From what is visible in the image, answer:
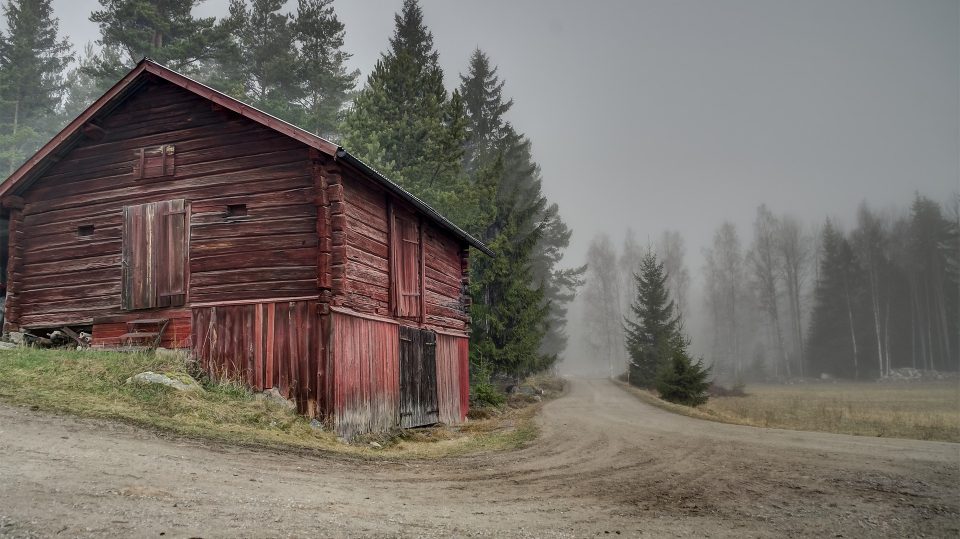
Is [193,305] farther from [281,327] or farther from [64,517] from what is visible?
[64,517]

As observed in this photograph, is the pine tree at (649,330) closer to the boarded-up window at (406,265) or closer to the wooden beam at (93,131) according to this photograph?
the boarded-up window at (406,265)

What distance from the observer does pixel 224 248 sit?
14.8 m

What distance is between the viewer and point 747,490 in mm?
9305

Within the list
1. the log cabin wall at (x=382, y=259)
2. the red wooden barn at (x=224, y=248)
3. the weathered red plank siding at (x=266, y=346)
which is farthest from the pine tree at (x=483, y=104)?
the weathered red plank siding at (x=266, y=346)

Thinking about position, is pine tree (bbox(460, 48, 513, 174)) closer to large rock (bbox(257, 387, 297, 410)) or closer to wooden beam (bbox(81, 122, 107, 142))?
A: wooden beam (bbox(81, 122, 107, 142))

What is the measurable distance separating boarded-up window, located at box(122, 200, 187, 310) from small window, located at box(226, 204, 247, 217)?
1.28 meters

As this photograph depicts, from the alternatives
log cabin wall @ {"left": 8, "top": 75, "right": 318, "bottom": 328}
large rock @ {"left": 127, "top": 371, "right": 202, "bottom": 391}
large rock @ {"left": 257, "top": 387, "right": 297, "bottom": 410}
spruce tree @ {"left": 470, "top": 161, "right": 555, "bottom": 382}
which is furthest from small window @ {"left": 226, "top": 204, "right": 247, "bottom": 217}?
spruce tree @ {"left": 470, "top": 161, "right": 555, "bottom": 382}

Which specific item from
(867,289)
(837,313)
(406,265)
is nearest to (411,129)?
(406,265)

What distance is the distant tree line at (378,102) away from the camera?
101 ft

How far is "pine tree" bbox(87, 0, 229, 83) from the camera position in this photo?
1358 inches

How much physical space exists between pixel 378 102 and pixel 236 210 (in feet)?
57.5

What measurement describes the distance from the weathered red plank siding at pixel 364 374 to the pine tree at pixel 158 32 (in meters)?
27.7

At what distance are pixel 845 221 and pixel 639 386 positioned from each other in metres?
68.1

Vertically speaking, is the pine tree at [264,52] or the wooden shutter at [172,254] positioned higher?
the pine tree at [264,52]
